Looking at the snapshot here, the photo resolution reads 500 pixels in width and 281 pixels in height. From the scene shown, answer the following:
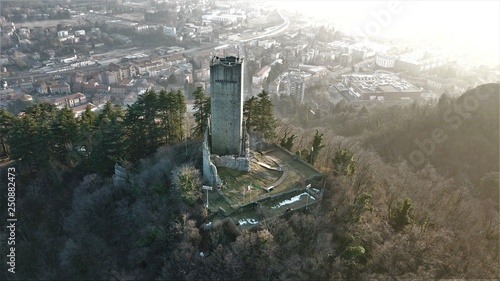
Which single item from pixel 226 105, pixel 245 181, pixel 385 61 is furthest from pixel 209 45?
pixel 245 181

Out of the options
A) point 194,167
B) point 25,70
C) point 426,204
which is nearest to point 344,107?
point 426,204

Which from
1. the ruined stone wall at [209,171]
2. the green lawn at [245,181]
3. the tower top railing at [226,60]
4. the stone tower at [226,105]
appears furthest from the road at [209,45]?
the green lawn at [245,181]

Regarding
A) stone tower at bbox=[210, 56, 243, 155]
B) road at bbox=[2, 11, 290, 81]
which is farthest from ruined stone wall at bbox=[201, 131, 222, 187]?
road at bbox=[2, 11, 290, 81]

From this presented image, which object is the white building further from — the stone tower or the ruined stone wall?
the ruined stone wall

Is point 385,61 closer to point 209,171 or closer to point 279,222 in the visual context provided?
point 209,171

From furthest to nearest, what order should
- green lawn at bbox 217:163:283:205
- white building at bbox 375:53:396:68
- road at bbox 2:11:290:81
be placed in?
white building at bbox 375:53:396:68 < road at bbox 2:11:290:81 < green lawn at bbox 217:163:283:205

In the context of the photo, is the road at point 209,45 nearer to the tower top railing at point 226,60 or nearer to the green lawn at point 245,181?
the tower top railing at point 226,60
